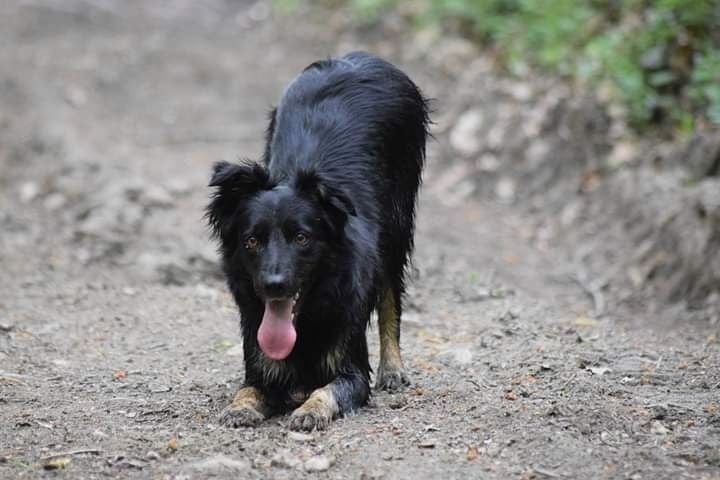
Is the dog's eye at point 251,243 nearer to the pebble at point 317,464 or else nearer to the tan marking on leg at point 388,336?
the pebble at point 317,464

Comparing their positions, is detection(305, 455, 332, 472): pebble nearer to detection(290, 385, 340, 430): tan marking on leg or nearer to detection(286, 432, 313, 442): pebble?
detection(286, 432, 313, 442): pebble

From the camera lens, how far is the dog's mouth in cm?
530

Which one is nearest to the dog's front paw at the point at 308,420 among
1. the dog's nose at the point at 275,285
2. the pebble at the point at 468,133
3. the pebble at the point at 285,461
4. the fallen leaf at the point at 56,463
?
the pebble at the point at 285,461

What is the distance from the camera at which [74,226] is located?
34.1 ft

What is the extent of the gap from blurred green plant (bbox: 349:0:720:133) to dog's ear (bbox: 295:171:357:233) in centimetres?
480

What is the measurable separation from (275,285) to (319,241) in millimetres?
422

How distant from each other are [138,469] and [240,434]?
2.26ft

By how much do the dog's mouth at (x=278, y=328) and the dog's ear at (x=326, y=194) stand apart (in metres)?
0.49

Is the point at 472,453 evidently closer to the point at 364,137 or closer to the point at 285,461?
the point at 285,461

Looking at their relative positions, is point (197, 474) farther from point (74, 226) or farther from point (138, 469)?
point (74, 226)

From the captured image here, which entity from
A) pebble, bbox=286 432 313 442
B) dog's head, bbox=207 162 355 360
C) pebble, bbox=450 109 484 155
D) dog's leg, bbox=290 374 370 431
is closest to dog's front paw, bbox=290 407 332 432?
dog's leg, bbox=290 374 370 431

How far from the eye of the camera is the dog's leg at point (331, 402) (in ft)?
17.2

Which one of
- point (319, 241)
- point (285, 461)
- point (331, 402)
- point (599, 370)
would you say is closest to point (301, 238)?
point (319, 241)

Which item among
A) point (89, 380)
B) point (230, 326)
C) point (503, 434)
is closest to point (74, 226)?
point (230, 326)
